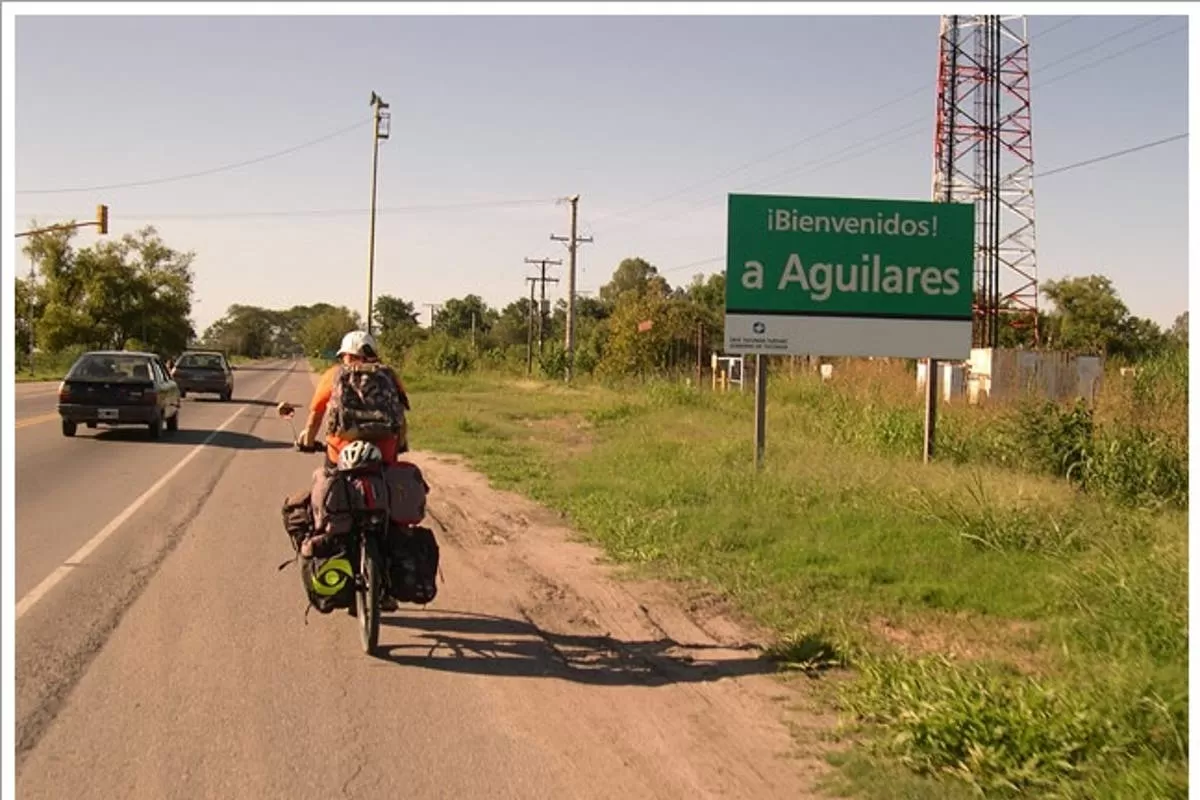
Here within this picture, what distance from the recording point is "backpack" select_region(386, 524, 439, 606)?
20.3ft

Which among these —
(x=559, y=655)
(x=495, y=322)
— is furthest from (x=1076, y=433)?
(x=495, y=322)

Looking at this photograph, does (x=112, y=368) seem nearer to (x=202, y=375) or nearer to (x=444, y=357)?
(x=202, y=375)

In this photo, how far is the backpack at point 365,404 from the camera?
6.39 meters

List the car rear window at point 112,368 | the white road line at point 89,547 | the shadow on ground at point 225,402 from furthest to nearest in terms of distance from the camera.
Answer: the shadow on ground at point 225,402 < the car rear window at point 112,368 < the white road line at point 89,547

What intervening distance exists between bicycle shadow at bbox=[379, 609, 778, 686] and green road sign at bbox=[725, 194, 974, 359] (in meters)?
7.32

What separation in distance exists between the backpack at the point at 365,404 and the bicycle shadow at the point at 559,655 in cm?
119

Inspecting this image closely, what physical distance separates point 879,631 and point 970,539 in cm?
253

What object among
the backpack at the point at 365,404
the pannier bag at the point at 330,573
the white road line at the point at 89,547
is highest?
the backpack at the point at 365,404

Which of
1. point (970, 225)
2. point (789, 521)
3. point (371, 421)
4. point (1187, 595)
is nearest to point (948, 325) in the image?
point (970, 225)

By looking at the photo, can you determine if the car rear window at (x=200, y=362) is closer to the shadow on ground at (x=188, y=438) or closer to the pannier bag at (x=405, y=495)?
the shadow on ground at (x=188, y=438)

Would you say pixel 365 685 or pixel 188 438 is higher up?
pixel 188 438

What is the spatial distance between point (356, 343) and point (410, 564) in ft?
4.41

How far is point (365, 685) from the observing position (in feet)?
18.2

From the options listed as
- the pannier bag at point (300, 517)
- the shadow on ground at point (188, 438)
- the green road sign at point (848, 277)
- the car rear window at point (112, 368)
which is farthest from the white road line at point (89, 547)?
the green road sign at point (848, 277)
